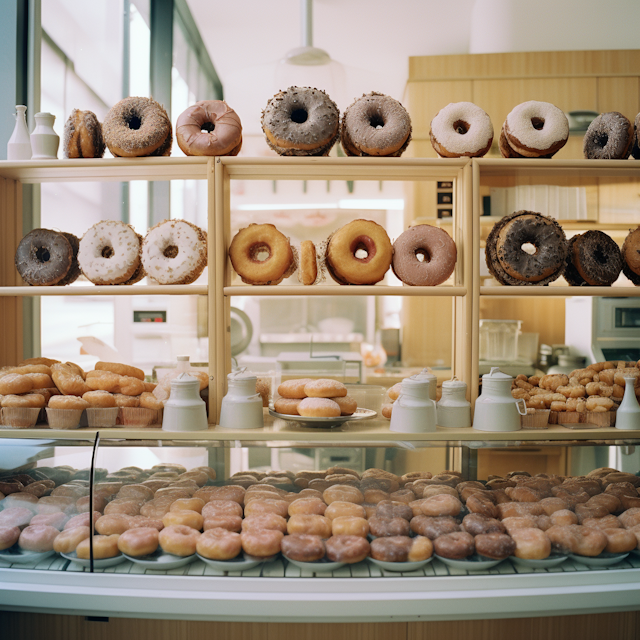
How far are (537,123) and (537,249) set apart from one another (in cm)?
52

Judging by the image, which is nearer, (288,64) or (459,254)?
(459,254)

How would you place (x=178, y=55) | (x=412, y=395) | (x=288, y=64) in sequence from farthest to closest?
(x=178, y=55)
(x=288, y=64)
(x=412, y=395)

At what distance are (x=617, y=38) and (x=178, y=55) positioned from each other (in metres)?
3.69

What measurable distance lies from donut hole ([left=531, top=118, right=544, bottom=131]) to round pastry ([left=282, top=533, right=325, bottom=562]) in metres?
1.77

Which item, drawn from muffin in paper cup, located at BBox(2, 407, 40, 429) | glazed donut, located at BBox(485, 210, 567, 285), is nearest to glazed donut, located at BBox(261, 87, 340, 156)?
glazed donut, located at BBox(485, 210, 567, 285)

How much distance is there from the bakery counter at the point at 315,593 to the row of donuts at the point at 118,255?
3.41 ft

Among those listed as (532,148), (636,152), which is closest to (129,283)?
(532,148)

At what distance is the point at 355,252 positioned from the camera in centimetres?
201

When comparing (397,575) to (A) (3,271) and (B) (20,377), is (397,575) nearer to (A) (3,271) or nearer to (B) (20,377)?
(B) (20,377)

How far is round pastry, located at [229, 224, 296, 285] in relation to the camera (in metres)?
2.02

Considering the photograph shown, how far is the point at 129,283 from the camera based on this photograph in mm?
2100

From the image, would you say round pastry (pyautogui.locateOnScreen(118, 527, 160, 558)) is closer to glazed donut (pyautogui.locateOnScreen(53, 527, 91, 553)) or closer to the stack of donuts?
the stack of donuts

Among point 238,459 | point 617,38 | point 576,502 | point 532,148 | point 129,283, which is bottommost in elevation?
point 576,502

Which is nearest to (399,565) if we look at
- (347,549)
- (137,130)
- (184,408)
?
(347,549)
